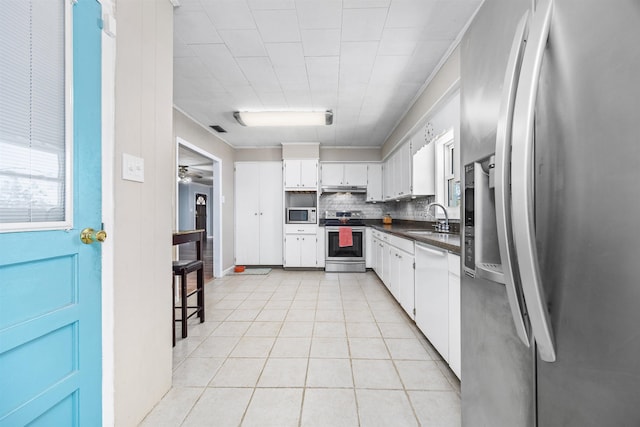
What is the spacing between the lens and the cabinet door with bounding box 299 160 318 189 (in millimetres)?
5477

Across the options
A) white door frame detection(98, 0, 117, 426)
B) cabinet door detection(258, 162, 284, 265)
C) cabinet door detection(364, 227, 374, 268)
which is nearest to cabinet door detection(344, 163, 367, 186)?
cabinet door detection(364, 227, 374, 268)

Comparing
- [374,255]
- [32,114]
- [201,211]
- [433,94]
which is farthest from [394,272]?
[201,211]

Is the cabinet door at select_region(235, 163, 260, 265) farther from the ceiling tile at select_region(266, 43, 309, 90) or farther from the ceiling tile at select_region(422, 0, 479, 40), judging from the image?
the ceiling tile at select_region(422, 0, 479, 40)

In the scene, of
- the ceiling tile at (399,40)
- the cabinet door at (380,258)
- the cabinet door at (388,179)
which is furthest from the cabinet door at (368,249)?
the ceiling tile at (399,40)

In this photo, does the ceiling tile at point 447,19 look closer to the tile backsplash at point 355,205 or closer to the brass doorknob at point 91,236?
the brass doorknob at point 91,236

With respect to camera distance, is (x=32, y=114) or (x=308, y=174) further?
(x=308, y=174)

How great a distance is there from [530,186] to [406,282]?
241 centimetres

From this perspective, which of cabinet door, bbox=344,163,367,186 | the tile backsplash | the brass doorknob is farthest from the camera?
the tile backsplash

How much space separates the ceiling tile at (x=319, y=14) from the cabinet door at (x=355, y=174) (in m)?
3.66

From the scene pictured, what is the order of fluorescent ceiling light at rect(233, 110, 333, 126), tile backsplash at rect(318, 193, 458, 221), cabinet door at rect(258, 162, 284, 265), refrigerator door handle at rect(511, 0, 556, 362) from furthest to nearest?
tile backsplash at rect(318, 193, 458, 221) < cabinet door at rect(258, 162, 284, 265) < fluorescent ceiling light at rect(233, 110, 333, 126) < refrigerator door handle at rect(511, 0, 556, 362)

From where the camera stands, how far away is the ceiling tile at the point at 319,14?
193 cm

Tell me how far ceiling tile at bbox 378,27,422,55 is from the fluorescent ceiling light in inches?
57.6

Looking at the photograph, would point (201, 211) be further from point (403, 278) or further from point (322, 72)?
point (403, 278)

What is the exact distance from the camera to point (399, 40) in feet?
7.61
